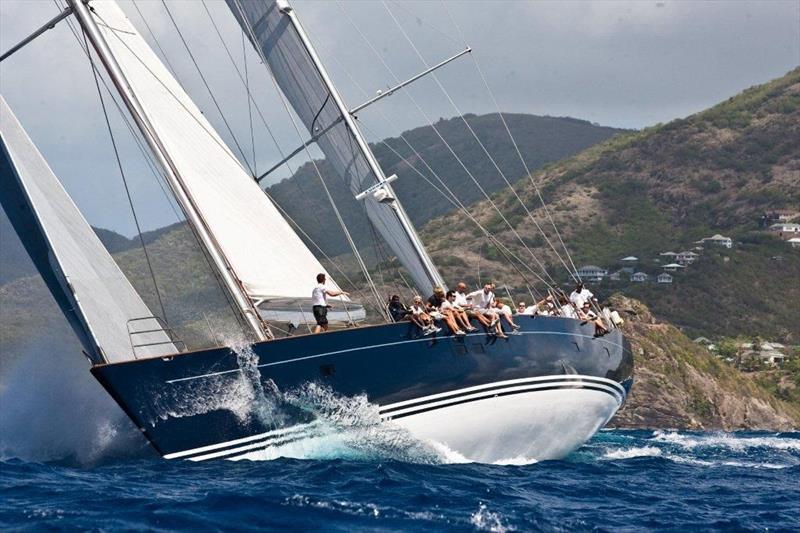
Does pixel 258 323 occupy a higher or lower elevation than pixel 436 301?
higher

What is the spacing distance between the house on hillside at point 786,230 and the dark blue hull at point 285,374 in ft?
294

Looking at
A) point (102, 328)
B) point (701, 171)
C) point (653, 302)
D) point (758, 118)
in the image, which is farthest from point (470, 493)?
point (758, 118)

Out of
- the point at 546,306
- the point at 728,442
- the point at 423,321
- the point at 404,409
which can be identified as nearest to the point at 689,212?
the point at 728,442

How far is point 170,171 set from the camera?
701 inches

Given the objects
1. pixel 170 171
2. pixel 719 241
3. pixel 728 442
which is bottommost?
pixel 728 442

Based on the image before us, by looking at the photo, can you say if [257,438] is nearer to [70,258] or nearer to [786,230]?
[70,258]

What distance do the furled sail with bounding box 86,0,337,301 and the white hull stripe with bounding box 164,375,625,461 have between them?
232 cm

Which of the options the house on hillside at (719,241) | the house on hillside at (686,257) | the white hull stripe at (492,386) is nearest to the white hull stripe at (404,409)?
the white hull stripe at (492,386)

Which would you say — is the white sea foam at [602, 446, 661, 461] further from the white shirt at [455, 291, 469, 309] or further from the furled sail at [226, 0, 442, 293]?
the white shirt at [455, 291, 469, 309]

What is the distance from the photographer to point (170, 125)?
19312 millimetres

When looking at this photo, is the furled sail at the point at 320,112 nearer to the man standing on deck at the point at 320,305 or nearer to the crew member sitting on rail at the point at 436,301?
the crew member sitting on rail at the point at 436,301

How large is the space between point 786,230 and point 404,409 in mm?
92602

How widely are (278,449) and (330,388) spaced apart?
1.15 meters

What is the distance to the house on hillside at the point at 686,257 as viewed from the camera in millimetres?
98375
